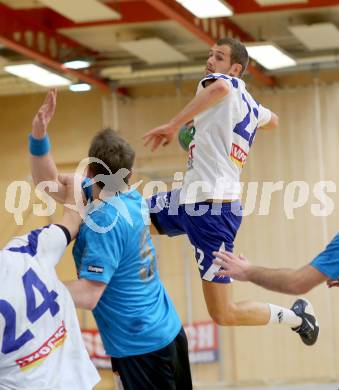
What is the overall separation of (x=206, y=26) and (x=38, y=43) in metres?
2.41

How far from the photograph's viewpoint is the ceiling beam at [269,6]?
12289mm

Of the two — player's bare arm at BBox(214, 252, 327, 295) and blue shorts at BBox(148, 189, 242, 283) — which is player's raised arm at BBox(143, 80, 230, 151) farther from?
player's bare arm at BBox(214, 252, 327, 295)

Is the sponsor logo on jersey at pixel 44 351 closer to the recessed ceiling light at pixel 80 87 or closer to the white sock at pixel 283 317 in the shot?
the white sock at pixel 283 317

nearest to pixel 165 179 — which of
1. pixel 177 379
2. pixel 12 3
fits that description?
pixel 12 3

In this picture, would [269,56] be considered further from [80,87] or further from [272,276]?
[272,276]

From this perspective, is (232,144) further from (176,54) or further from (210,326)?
(210,326)

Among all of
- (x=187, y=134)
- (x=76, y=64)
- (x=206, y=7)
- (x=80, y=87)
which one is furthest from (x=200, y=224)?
(x=80, y=87)

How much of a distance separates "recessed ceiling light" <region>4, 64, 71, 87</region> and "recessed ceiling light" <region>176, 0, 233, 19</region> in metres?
3.18

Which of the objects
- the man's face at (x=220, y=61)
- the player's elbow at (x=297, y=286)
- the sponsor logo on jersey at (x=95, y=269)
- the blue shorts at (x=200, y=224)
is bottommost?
the player's elbow at (x=297, y=286)

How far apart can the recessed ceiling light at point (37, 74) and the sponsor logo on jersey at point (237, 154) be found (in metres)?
7.34

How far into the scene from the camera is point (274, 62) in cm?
1448

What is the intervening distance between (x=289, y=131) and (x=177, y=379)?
10.5 meters

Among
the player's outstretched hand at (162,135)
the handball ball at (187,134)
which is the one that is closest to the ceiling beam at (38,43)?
the handball ball at (187,134)

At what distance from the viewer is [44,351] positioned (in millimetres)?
4746
